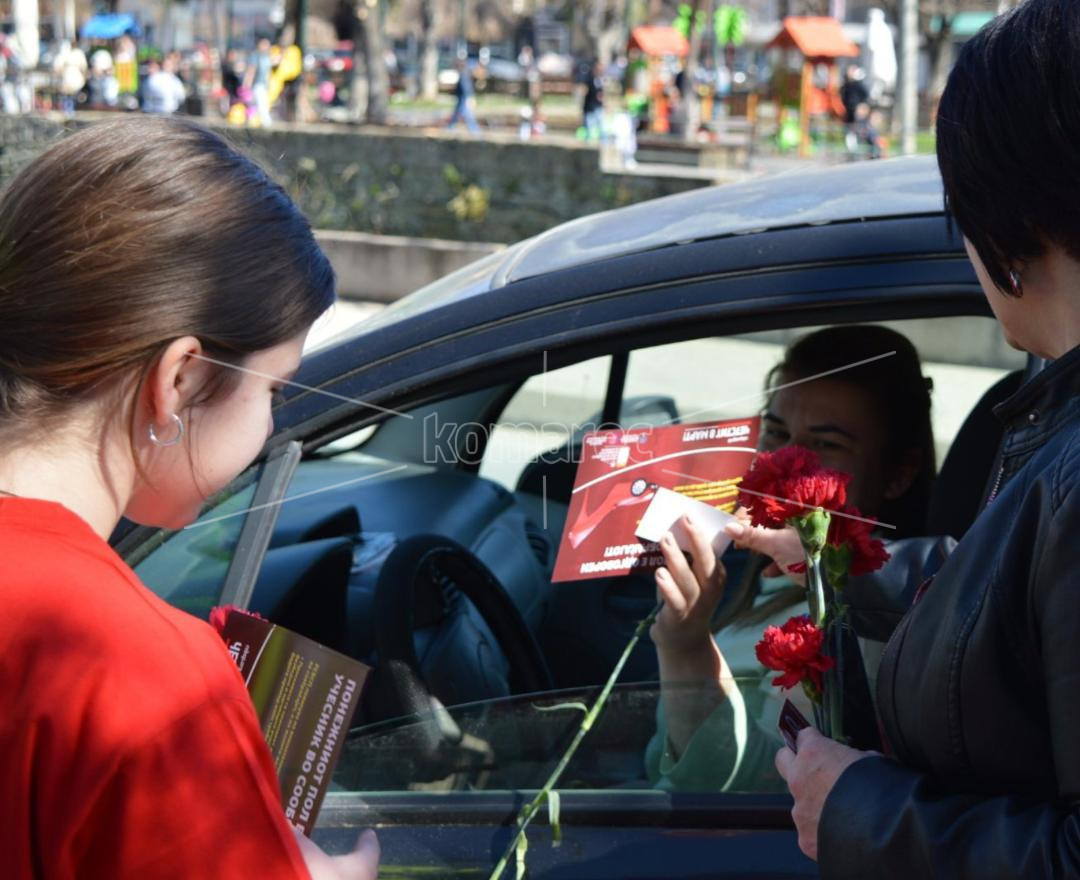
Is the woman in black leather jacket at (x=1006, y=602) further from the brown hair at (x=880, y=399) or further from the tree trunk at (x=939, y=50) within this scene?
the tree trunk at (x=939, y=50)

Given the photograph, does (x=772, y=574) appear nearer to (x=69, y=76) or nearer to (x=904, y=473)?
(x=904, y=473)

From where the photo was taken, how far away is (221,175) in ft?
3.69

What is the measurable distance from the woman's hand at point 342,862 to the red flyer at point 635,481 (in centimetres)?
65

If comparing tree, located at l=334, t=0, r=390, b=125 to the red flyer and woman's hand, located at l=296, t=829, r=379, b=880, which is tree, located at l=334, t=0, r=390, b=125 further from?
woman's hand, located at l=296, t=829, r=379, b=880

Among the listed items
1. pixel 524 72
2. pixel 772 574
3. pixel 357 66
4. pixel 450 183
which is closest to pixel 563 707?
pixel 772 574

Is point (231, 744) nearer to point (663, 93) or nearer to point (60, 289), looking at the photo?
point (60, 289)

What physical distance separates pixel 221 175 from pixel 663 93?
1066 inches

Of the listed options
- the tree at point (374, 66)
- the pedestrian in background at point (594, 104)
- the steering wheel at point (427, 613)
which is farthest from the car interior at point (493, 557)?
the pedestrian in background at point (594, 104)

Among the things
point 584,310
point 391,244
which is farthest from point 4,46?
point 584,310

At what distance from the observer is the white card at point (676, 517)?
1778 mm

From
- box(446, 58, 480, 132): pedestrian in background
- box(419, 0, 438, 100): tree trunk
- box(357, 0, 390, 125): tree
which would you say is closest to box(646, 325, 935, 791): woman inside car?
box(357, 0, 390, 125): tree

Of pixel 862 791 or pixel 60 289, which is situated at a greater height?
pixel 60 289

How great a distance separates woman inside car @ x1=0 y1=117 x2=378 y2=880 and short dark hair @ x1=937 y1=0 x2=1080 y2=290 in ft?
1.90

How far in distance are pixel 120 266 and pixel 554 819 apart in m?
0.97
